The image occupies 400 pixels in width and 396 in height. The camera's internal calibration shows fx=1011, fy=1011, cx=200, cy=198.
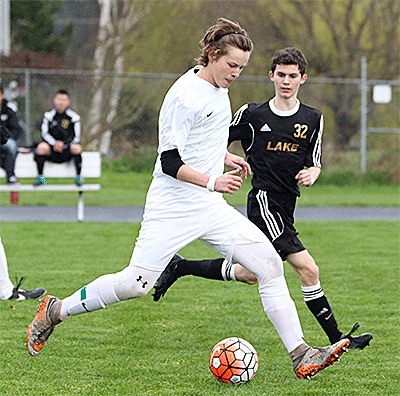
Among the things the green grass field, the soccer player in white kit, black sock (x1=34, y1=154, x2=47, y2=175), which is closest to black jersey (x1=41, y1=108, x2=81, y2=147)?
black sock (x1=34, y1=154, x2=47, y2=175)

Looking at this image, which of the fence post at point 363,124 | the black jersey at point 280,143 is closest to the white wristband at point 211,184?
the black jersey at point 280,143

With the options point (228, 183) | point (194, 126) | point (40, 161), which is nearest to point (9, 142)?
point (40, 161)

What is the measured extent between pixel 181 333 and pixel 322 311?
1.10 meters

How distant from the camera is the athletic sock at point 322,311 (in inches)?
252

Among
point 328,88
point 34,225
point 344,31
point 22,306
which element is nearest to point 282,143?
point 22,306

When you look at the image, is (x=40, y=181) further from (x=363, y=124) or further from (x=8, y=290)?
(x=363, y=124)

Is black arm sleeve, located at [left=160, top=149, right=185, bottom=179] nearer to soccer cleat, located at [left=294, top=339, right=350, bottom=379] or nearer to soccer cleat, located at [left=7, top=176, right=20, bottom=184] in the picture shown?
soccer cleat, located at [left=294, top=339, right=350, bottom=379]

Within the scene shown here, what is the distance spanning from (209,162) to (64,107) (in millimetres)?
9416

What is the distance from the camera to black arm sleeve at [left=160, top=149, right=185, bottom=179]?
17.8 ft

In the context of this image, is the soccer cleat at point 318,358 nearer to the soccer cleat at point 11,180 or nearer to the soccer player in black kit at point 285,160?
the soccer player in black kit at point 285,160

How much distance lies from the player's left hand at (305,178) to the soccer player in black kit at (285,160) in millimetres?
187

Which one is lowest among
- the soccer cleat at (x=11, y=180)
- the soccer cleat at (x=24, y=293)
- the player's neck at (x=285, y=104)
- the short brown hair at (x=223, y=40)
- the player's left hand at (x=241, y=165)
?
the soccer cleat at (x=11, y=180)

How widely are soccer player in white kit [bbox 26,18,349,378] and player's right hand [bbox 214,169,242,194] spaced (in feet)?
0.35

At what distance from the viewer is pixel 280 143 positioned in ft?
21.4
